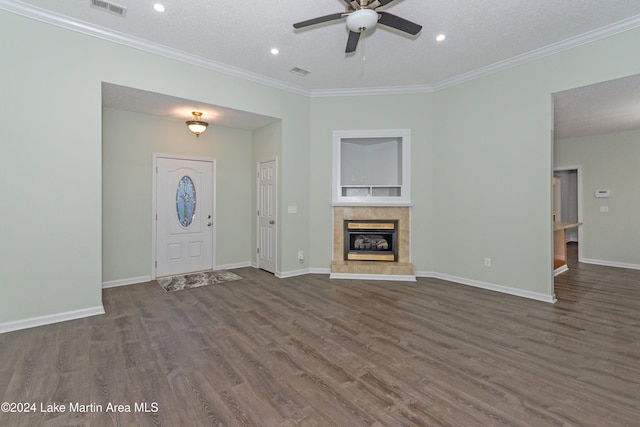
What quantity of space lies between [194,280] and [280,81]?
12.0ft

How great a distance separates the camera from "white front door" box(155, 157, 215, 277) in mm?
5152

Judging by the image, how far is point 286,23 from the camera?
3.40 metres

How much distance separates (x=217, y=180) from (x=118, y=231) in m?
1.85

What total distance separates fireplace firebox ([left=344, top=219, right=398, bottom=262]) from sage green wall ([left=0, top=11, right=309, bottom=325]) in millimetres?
3723

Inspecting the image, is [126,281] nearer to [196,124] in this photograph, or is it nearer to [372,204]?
[196,124]

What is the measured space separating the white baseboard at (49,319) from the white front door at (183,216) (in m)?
1.67

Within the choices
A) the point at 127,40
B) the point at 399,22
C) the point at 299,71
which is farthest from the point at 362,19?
the point at 127,40

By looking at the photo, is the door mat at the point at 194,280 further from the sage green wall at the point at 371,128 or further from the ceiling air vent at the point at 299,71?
the ceiling air vent at the point at 299,71

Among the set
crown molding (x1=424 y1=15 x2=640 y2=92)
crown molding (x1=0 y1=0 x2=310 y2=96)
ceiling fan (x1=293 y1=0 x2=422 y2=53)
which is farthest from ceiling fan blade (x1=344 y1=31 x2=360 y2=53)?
crown molding (x1=424 y1=15 x2=640 y2=92)

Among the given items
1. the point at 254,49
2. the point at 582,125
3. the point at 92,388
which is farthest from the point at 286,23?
the point at 582,125

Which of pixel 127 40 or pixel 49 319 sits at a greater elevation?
pixel 127 40

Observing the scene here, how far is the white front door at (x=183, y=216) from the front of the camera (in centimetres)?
515

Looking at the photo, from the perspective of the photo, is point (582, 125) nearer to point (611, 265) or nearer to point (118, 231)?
point (611, 265)

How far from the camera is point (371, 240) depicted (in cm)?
552
